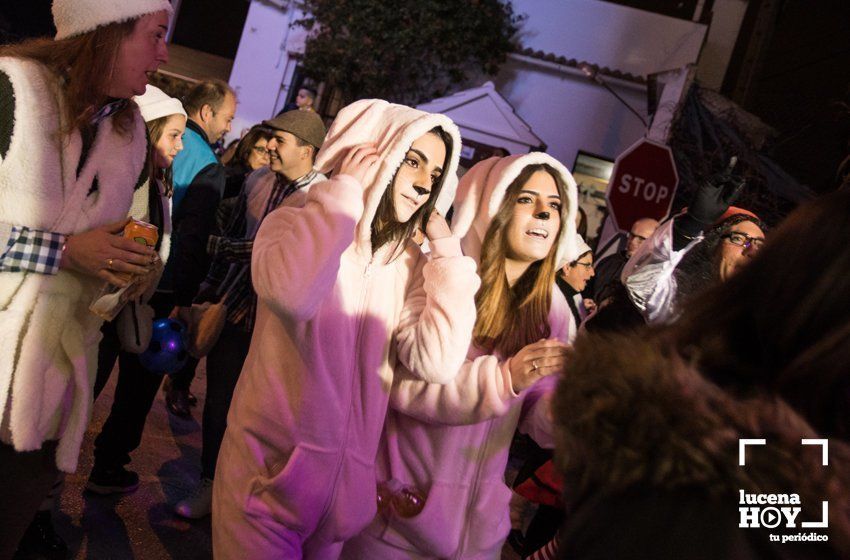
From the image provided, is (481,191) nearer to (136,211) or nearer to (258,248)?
(258,248)

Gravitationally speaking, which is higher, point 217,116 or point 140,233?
point 217,116

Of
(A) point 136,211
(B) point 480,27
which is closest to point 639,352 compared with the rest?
(A) point 136,211

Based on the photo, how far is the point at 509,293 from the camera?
A: 3.03 m

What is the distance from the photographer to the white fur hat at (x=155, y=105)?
384 cm

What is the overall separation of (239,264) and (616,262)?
15.9 feet

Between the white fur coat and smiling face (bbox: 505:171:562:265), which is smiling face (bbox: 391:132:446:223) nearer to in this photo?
smiling face (bbox: 505:171:562:265)

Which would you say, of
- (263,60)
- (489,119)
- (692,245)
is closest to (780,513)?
(692,245)

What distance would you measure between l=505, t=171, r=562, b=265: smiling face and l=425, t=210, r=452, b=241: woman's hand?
36 centimetres

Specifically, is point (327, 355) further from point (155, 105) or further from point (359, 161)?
point (155, 105)

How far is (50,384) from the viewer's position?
2426 millimetres

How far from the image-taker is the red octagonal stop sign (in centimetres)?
904

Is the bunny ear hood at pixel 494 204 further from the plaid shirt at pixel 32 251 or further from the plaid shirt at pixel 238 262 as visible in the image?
the plaid shirt at pixel 32 251

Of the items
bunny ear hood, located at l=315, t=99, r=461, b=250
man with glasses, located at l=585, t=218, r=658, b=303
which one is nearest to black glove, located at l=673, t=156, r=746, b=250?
bunny ear hood, located at l=315, t=99, r=461, b=250

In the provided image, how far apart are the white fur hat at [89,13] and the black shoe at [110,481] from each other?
2.67 meters
